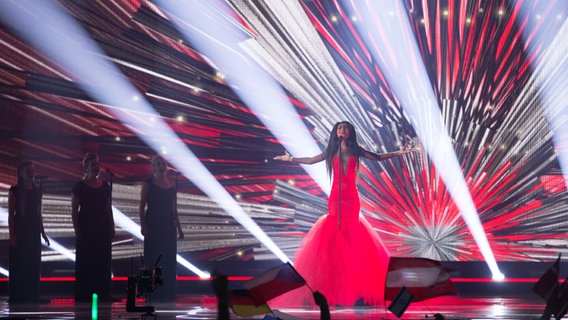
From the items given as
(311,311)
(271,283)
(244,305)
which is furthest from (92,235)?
(271,283)

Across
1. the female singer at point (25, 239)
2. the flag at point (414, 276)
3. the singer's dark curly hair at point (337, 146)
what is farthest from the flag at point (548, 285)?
the female singer at point (25, 239)

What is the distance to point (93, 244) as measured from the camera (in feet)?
28.6

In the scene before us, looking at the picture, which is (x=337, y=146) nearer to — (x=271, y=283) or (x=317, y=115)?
(x=317, y=115)

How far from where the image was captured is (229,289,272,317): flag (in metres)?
4.21

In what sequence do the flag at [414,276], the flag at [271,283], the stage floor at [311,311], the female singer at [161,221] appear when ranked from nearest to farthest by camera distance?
the flag at [271,283], the flag at [414,276], the stage floor at [311,311], the female singer at [161,221]

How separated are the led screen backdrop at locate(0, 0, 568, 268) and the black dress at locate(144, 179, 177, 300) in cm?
144

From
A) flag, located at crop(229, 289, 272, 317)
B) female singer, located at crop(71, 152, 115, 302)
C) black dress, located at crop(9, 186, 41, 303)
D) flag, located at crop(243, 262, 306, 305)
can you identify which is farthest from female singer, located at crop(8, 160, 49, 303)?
flag, located at crop(243, 262, 306, 305)

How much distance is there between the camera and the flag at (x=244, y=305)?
166 inches

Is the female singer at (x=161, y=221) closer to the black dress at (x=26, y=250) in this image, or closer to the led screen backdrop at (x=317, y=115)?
the black dress at (x=26, y=250)

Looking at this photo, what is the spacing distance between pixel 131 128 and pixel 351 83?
231 cm

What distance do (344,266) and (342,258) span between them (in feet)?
0.20

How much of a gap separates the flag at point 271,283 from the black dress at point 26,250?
4.89 meters

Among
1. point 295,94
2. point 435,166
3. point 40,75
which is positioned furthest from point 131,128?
point 435,166

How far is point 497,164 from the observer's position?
32.9ft
